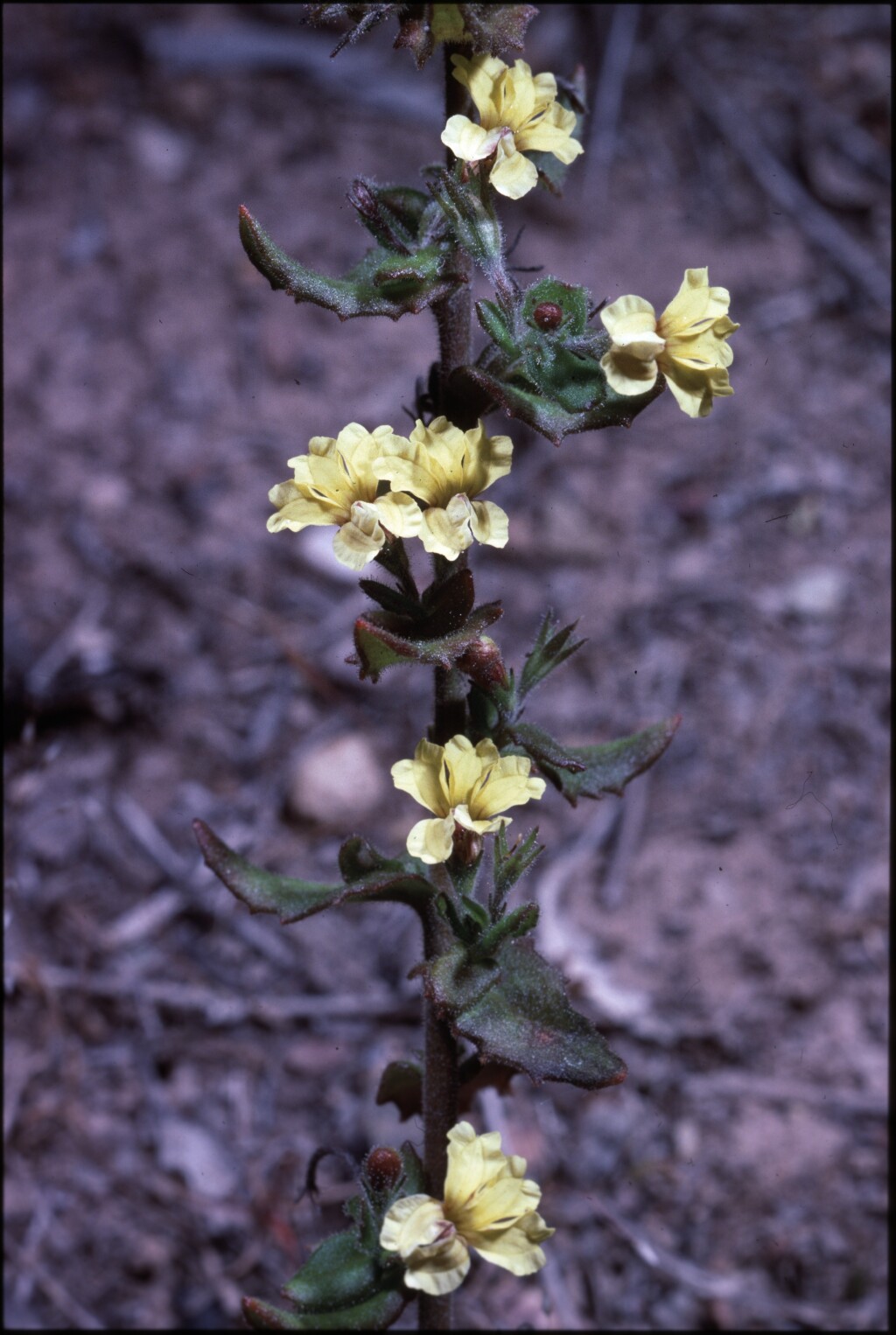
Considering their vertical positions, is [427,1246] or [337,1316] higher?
[427,1246]

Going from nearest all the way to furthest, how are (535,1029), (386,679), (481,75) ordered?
(481,75)
(535,1029)
(386,679)

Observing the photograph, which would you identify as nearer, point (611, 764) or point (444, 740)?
point (444, 740)

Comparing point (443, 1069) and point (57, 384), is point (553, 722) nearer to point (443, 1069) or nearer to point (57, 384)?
point (443, 1069)

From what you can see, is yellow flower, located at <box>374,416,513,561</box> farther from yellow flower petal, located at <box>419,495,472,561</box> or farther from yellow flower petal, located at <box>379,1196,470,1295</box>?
yellow flower petal, located at <box>379,1196,470,1295</box>

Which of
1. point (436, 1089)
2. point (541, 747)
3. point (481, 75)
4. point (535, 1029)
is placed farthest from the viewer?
point (436, 1089)

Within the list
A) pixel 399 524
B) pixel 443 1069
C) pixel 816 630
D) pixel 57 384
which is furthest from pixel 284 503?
pixel 57 384

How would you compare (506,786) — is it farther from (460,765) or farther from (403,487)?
(403,487)

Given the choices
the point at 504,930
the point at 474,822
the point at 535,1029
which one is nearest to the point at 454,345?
the point at 474,822
